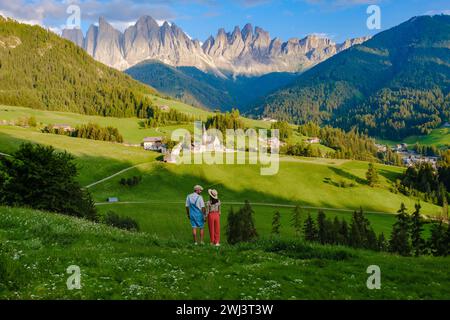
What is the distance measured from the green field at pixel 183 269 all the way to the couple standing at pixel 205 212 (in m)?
2.29

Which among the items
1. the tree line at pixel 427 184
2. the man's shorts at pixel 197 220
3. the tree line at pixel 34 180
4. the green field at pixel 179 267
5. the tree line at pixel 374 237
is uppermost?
the tree line at pixel 34 180

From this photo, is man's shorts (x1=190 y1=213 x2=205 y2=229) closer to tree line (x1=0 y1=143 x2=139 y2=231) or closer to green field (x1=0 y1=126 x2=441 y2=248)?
tree line (x1=0 y1=143 x2=139 y2=231)

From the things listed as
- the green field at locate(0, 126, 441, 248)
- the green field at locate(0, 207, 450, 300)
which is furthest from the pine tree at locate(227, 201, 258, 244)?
the green field at locate(0, 207, 450, 300)

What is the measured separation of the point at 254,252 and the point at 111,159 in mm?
144563

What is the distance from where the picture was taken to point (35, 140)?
167875 mm

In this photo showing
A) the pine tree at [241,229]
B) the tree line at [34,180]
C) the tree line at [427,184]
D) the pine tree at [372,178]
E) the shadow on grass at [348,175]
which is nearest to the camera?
the tree line at [34,180]

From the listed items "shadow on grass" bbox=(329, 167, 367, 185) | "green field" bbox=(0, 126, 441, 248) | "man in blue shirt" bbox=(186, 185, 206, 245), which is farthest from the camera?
"shadow on grass" bbox=(329, 167, 367, 185)

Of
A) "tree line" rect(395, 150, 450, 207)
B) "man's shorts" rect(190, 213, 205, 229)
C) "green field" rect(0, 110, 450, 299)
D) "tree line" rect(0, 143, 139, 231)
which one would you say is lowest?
"tree line" rect(395, 150, 450, 207)

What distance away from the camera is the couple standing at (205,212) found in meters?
26.5

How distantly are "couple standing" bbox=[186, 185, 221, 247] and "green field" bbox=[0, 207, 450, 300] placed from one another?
229cm

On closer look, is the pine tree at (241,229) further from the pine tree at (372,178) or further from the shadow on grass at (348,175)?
the pine tree at (372,178)

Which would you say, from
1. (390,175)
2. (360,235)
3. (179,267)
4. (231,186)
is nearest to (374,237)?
(360,235)

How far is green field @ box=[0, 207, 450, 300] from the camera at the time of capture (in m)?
14.6

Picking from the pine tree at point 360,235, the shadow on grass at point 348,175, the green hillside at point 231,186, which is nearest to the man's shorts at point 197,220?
the pine tree at point 360,235
